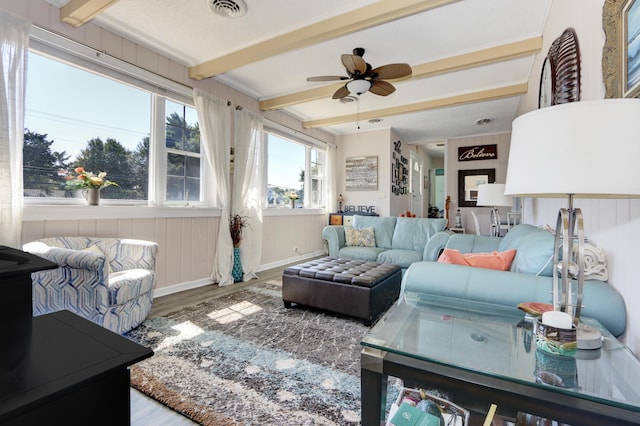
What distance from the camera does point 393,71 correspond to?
292 centimetres

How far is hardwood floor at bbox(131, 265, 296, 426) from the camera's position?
4.68 ft

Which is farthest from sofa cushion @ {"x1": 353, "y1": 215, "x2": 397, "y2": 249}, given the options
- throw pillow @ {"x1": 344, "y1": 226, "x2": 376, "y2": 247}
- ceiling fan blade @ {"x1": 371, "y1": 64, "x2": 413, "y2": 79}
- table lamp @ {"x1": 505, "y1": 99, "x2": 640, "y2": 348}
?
table lamp @ {"x1": 505, "y1": 99, "x2": 640, "y2": 348}

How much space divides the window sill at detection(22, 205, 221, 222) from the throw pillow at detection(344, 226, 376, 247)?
2.01m

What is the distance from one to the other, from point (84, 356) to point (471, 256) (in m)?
1.99

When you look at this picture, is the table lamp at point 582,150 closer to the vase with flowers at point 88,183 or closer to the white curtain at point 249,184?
the vase with flowers at point 88,183

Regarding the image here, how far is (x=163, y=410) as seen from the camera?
1.50 meters

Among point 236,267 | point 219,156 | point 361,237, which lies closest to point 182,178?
point 219,156

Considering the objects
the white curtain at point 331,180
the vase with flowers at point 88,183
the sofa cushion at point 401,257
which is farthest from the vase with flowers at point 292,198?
the vase with flowers at point 88,183

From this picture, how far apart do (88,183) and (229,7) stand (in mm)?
1971

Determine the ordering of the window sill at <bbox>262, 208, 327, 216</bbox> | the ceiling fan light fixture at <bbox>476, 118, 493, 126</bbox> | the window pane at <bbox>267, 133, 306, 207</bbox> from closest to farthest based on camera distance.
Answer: the window sill at <bbox>262, 208, 327, 216</bbox> → the window pane at <bbox>267, 133, 306, 207</bbox> → the ceiling fan light fixture at <bbox>476, 118, 493, 126</bbox>

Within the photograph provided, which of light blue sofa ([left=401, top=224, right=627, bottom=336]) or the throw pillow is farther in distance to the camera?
the throw pillow

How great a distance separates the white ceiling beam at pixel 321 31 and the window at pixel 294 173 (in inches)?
64.2

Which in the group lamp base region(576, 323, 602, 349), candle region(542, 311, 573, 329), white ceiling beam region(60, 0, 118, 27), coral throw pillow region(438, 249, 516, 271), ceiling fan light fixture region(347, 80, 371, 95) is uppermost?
white ceiling beam region(60, 0, 118, 27)

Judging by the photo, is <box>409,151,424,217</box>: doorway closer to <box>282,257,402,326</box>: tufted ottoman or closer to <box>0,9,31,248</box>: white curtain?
<box>282,257,402,326</box>: tufted ottoman
